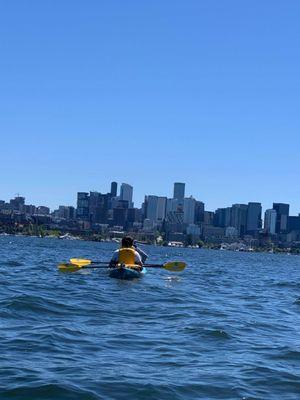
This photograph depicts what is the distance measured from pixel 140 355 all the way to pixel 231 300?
471 inches

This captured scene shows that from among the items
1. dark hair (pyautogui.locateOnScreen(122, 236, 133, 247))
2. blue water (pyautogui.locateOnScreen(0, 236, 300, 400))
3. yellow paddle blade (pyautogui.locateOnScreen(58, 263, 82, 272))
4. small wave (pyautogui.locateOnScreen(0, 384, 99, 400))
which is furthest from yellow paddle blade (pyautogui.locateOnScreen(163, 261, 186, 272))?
small wave (pyautogui.locateOnScreen(0, 384, 99, 400))

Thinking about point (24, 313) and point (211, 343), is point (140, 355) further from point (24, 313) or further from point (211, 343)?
point (24, 313)

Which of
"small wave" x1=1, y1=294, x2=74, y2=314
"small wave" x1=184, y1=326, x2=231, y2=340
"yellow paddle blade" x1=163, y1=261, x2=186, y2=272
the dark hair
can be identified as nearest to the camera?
"small wave" x1=184, y1=326, x2=231, y2=340

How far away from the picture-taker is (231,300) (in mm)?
23062

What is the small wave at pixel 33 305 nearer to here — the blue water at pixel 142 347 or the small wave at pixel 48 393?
the blue water at pixel 142 347

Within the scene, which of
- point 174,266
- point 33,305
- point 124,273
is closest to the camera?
point 33,305

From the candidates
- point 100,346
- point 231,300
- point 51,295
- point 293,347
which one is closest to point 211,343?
point 293,347

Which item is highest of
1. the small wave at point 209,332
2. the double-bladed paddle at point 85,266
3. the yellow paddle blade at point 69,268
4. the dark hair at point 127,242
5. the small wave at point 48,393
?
the dark hair at point 127,242

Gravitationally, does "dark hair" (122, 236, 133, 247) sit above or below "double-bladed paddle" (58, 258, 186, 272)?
above

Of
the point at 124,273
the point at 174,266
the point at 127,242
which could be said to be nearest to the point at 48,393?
the point at 124,273

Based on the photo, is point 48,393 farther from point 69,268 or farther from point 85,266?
point 69,268

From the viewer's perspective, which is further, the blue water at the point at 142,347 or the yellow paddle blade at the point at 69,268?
the yellow paddle blade at the point at 69,268

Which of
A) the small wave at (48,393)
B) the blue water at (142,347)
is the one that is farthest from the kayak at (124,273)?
the small wave at (48,393)

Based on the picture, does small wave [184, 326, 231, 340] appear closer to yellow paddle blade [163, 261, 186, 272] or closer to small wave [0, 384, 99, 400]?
small wave [0, 384, 99, 400]
